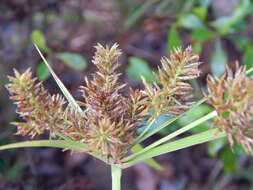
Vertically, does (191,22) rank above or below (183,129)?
above

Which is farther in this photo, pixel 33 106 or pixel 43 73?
pixel 43 73

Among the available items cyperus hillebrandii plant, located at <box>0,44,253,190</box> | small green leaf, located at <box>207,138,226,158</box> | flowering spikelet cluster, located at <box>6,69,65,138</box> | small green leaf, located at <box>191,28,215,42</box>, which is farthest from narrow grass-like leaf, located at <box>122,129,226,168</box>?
small green leaf, located at <box>191,28,215,42</box>

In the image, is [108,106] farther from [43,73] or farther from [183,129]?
[43,73]

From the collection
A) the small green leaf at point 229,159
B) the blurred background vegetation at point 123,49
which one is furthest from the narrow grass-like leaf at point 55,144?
the small green leaf at point 229,159

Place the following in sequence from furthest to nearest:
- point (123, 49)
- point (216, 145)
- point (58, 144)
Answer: point (123, 49) < point (216, 145) < point (58, 144)

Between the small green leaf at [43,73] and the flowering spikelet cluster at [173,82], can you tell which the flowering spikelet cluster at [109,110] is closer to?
the flowering spikelet cluster at [173,82]

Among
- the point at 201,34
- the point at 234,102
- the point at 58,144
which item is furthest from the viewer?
the point at 201,34

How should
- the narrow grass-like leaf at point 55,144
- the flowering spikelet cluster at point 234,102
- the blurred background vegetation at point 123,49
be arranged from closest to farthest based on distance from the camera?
the flowering spikelet cluster at point 234,102
the narrow grass-like leaf at point 55,144
the blurred background vegetation at point 123,49

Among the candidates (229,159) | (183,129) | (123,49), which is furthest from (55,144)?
(123,49)
